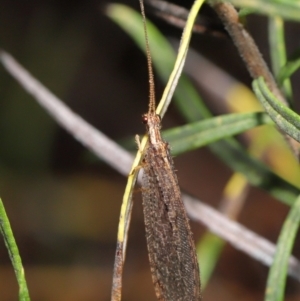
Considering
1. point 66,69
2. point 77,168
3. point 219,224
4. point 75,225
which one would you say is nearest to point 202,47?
point 66,69

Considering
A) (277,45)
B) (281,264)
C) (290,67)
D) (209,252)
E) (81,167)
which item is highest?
(81,167)

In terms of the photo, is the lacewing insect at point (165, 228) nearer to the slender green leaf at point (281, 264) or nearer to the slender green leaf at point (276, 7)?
the slender green leaf at point (281, 264)

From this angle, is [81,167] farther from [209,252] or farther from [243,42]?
[243,42]

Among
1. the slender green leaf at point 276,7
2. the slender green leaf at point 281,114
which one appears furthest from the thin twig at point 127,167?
the slender green leaf at point 276,7

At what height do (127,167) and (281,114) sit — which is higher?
(127,167)

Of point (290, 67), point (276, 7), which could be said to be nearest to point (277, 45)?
point (290, 67)

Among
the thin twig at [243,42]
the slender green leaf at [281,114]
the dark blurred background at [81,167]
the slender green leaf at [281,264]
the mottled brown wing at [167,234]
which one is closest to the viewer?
the slender green leaf at [281,114]
